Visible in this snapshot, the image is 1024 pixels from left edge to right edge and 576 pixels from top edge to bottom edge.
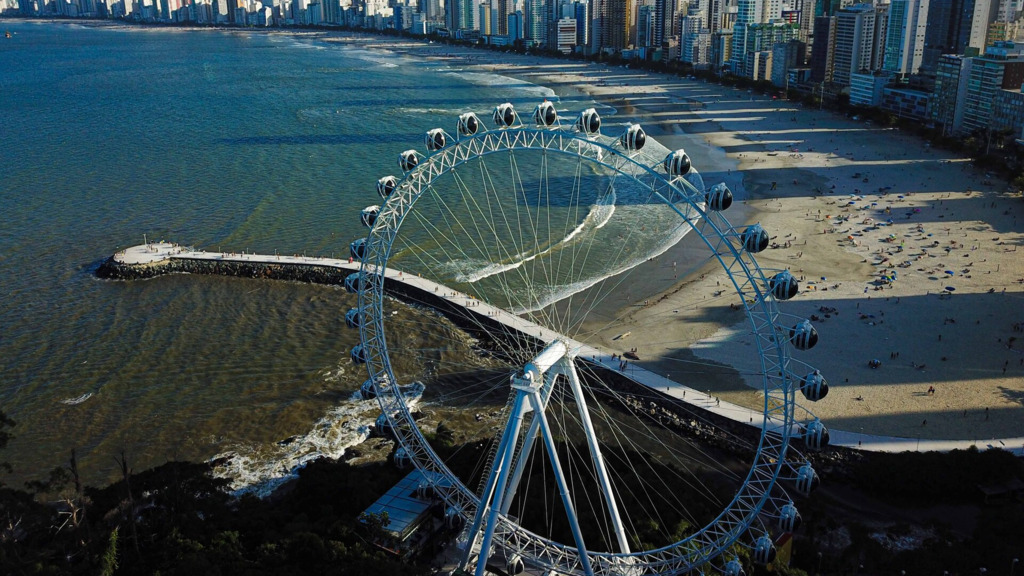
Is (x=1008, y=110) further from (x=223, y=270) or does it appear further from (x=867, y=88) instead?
(x=223, y=270)

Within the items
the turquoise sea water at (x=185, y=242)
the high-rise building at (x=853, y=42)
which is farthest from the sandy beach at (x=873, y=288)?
the high-rise building at (x=853, y=42)

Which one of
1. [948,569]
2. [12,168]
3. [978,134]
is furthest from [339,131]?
[948,569]

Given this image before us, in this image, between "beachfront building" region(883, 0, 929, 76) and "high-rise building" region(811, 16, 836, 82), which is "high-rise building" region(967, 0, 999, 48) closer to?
"beachfront building" region(883, 0, 929, 76)

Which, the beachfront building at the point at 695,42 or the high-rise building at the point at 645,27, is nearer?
the beachfront building at the point at 695,42

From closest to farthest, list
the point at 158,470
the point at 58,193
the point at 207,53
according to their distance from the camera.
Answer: the point at 158,470, the point at 58,193, the point at 207,53

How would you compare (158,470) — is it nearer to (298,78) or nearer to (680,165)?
(680,165)

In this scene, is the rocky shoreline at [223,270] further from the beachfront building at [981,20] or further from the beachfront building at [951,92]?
the beachfront building at [981,20]
